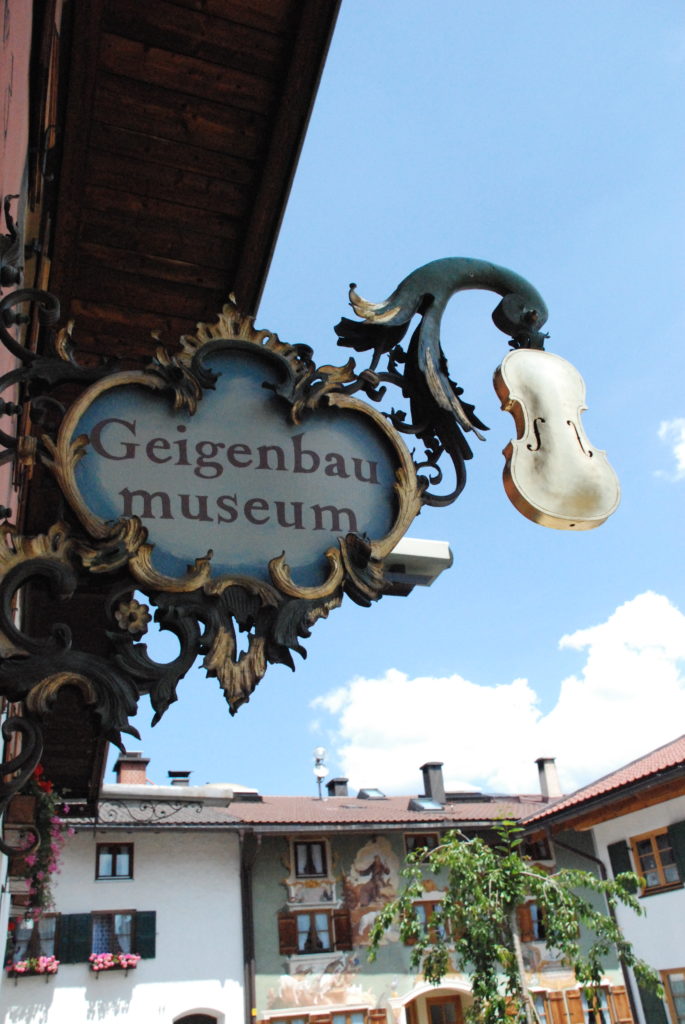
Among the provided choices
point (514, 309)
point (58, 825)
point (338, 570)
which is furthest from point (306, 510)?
point (58, 825)

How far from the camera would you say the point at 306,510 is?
2152 millimetres

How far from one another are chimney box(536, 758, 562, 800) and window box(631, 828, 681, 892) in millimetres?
9937

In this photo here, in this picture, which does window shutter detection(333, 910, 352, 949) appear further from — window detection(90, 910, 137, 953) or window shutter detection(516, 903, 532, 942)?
window detection(90, 910, 137, 953)

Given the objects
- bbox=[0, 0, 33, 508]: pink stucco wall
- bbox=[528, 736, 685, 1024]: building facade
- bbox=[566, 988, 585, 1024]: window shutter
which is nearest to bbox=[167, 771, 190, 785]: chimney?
bbox=[528, 736, 685, 1024]: building facade

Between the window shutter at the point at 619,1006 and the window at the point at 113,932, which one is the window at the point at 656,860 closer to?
the window shutter at the point at 619,1006

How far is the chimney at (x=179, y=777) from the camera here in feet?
80.2

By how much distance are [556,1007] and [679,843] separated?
24.2 ft

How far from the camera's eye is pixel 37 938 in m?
18.5

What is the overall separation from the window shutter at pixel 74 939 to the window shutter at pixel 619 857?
10414 mm

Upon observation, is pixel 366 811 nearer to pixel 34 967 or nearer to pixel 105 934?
pixel 105 934

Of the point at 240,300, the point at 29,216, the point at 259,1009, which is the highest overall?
the point at 240,300

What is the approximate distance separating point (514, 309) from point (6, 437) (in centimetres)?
151

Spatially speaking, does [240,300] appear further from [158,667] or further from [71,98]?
[158,667]

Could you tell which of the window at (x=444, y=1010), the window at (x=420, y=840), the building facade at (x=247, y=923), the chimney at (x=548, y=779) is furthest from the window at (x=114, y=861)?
Answer: the chimney at (x=548, y=779)
